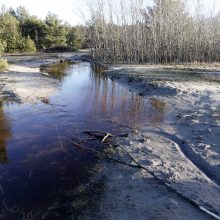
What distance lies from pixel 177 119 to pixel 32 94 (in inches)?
409

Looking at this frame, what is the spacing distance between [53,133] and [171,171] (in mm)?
5638

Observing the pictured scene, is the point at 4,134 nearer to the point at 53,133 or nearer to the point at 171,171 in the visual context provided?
the point at 53,133

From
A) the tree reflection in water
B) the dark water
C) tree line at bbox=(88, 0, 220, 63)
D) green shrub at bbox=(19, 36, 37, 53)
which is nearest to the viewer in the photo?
the dark water

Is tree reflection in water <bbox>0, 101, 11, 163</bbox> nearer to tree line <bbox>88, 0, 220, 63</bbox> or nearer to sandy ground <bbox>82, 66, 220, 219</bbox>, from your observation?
sandy ground <bbox>82, 66, 220, 219</bbox>

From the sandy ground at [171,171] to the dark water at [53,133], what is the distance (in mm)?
1114

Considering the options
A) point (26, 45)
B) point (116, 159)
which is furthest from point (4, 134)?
point (26, 45)

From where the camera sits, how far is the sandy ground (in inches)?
267

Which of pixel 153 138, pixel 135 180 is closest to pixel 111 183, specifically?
pixel 135 180

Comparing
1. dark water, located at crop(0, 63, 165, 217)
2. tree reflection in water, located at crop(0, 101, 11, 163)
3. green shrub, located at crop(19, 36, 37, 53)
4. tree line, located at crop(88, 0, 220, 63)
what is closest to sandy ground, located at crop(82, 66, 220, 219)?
dark water, located at crop(0, 63, 165, 217)

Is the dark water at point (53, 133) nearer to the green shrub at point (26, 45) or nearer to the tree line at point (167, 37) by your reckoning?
the tree line at point (167, 37)

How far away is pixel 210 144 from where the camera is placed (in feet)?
34.4

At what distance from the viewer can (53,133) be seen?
41.2ft

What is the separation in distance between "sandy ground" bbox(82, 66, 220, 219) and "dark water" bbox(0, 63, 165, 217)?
111 cm

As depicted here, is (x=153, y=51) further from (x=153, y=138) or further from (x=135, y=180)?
(x=135, y=180)
